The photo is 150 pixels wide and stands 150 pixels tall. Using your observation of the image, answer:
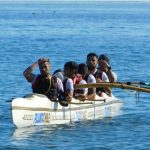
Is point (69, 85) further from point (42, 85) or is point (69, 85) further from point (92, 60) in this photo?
point (92, 60)

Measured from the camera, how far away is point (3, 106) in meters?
Answer: 22.9

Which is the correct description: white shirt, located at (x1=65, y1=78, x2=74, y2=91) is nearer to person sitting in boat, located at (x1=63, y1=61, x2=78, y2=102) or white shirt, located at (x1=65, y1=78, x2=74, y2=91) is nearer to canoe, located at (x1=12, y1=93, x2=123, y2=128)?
person sitting in boat, located at (x1=63, y1=61, x2=78, y2=102)

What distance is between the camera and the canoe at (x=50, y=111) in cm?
1864

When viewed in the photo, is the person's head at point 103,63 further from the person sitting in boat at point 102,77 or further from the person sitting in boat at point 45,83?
the person sitting in boat at point 45,83

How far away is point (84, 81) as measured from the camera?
20922 millimetres

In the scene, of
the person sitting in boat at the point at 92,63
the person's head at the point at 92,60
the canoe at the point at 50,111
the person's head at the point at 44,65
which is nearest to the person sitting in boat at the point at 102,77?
Result: the person sitting in boat at the point at 92,63

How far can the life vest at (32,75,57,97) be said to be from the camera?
1922 cm

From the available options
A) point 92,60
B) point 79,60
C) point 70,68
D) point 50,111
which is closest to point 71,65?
point 70,68

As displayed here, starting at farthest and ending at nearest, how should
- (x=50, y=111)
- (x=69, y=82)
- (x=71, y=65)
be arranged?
(x=69, y=82)
(x=71, y=65)
(x=50, y=111)

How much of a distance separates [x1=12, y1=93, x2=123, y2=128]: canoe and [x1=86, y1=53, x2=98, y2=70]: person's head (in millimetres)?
867

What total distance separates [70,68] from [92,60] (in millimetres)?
1686

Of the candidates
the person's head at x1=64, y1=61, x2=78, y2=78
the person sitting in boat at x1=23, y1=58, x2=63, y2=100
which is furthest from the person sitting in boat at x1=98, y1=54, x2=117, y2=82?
the person sitting in boat at x1=23, y1=58, x2=63, y2=100

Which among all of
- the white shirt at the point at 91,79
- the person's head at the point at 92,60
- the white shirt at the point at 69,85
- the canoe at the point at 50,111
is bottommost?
the canoe at the point at 50,111

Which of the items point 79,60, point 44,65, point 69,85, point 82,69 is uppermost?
point 79,60
